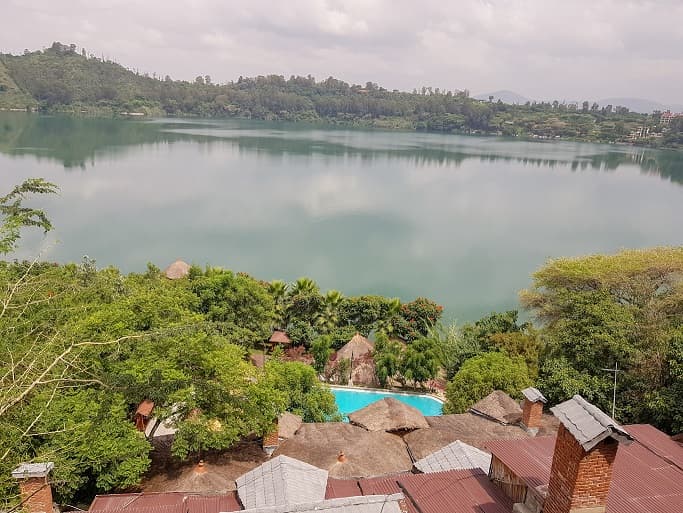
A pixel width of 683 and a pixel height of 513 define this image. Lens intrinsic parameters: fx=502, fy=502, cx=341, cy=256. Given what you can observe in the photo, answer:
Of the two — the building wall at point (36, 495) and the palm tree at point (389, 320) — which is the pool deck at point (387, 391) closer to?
the palm tree at point (389, 320)

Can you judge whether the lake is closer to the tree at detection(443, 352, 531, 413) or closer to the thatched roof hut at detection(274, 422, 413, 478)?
the thatched roof hut at detection(274, 422, 413, 478)

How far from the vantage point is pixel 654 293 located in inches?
712

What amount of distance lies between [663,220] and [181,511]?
177 feet

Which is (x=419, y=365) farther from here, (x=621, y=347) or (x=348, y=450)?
(x=348, y=450)

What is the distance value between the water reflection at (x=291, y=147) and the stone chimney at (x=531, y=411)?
60444 millimetres

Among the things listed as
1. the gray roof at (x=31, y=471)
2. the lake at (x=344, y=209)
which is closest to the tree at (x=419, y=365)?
the lake at (x=344, y=209)

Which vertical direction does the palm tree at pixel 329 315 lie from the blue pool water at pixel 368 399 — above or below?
above

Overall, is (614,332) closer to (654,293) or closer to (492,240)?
(654,293)

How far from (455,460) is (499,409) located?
378 cm

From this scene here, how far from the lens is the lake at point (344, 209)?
105ft

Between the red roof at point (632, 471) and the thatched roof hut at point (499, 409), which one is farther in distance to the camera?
the thatched roof hut at point (499, 409)

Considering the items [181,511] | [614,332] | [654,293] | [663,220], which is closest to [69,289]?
[181,511]

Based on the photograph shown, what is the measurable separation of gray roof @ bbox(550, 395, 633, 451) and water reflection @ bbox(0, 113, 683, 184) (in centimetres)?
6337

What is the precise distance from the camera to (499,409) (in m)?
11.3
